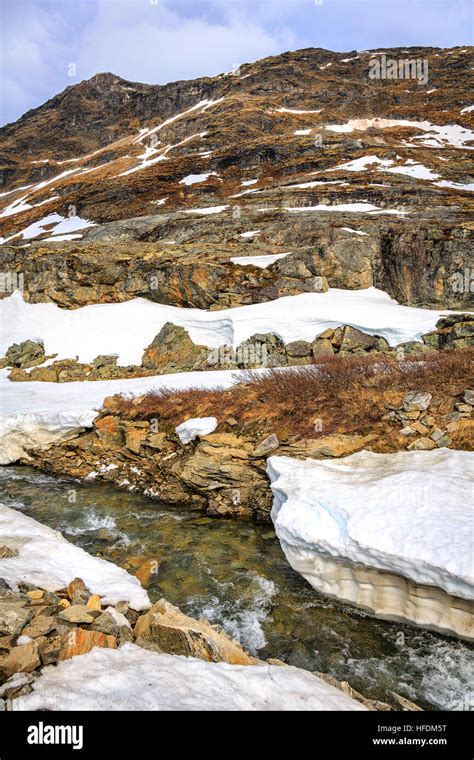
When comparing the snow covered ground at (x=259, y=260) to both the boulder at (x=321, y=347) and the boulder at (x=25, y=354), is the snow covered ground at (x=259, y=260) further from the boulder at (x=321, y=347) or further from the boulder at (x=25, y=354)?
the boulder at (x=25, y=354)

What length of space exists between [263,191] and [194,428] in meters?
38.6

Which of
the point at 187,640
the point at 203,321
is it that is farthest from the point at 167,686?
the point at 203,321

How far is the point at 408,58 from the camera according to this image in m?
93.0

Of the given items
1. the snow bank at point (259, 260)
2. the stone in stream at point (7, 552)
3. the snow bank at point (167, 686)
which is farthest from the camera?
the snow bank at point (259, 260)

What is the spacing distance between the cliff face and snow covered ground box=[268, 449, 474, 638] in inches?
751

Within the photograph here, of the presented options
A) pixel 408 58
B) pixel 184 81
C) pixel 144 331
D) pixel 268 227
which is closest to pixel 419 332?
pixel 144 331

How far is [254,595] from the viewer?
7.29 m

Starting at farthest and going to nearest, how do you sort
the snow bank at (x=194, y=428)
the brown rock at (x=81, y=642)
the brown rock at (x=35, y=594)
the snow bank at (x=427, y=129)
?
the snow bank at (x=427, y=129) < the snow bank at (x=194, y=428) < the brown rock at (x=35, y=594) < the brown rock at (x=81, y=642)

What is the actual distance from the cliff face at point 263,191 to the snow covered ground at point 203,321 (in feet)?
4.16

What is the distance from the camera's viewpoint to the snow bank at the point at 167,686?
3.78 metres

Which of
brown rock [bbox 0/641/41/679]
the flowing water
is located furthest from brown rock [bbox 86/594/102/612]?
the flowing water

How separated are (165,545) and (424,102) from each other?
301 ft

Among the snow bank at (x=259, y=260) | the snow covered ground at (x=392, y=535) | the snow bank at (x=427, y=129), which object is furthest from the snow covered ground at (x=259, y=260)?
the snow bank at (x=427, y=129)
